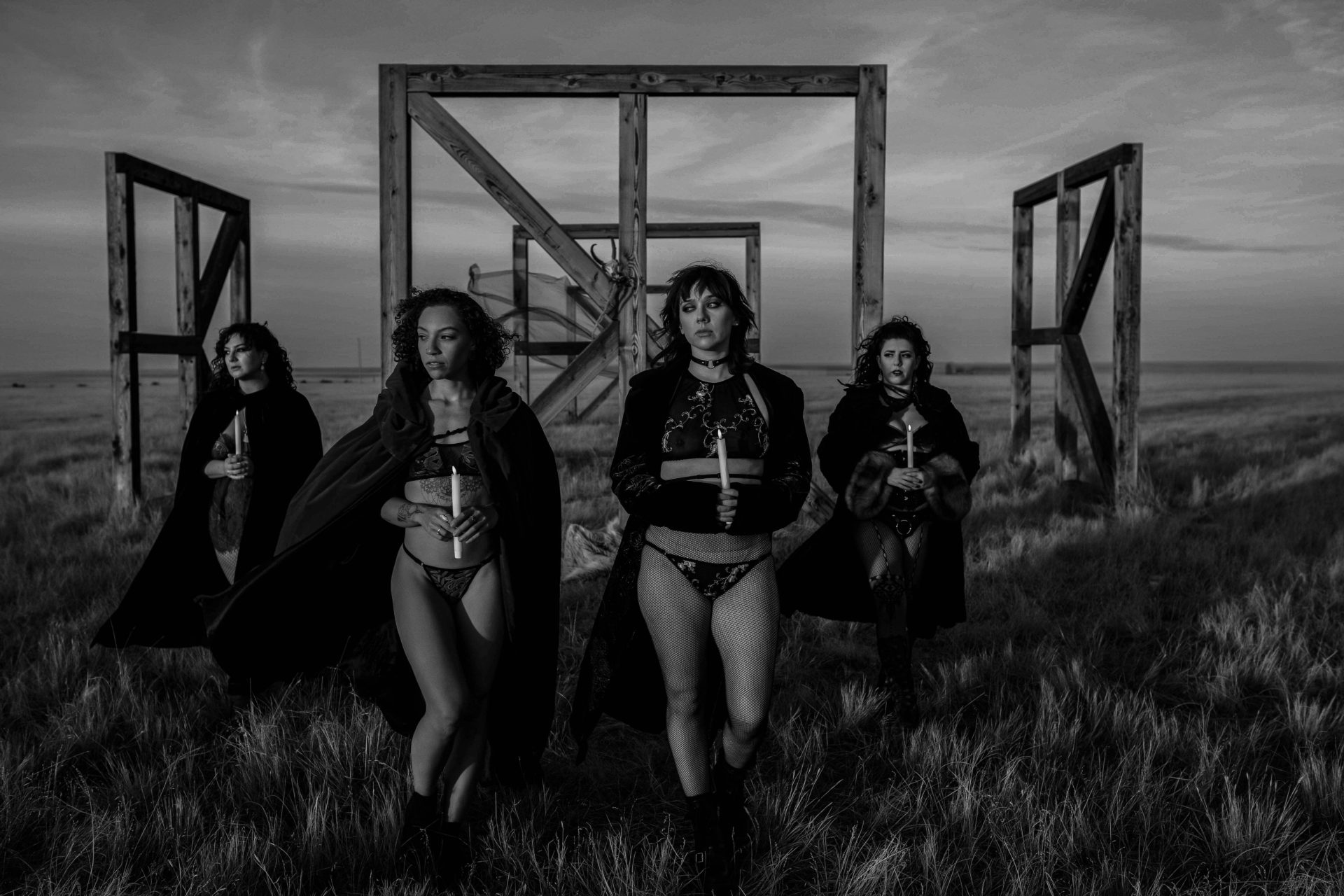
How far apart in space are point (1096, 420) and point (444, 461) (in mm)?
7872

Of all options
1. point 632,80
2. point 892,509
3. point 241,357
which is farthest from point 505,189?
point 892,509

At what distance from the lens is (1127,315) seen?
941cm

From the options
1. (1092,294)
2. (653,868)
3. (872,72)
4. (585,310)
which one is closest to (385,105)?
(872,72)

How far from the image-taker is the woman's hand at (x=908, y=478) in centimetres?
426

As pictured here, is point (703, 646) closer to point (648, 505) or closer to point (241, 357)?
point (648, 505)

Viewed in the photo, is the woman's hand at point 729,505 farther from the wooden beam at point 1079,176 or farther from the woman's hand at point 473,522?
the wooden beam at point 1079,176

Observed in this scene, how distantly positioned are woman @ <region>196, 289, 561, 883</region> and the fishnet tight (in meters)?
0.52

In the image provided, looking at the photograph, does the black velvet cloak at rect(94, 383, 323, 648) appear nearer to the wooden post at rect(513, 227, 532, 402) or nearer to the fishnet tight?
the fishnet tight

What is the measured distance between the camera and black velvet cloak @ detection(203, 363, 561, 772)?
336 centimetres

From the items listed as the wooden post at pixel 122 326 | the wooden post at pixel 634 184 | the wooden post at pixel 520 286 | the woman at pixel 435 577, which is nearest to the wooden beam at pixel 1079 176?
the wooden post at pixel 634 184

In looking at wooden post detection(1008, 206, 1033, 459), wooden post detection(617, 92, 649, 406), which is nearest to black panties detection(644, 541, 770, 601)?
wooden post detection(617, 92, 649, 406)

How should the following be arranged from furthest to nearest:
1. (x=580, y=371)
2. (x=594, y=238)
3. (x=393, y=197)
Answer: (x=594, y=238) → (x=580, y=371) → (x=393, y=197)

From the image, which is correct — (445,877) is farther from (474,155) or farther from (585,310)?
(585,310)

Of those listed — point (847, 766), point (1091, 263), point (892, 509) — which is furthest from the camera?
point (1091, 263)
